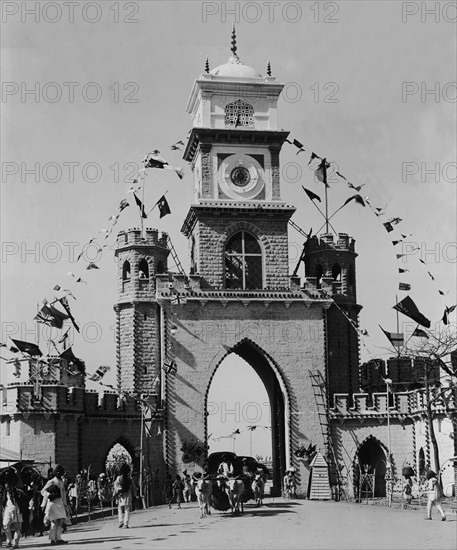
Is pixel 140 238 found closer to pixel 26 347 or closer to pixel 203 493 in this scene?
pixel 26 347

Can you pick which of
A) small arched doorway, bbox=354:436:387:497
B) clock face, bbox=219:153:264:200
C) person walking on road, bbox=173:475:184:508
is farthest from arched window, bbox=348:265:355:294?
person walking on road, bbox=173:475:184:508

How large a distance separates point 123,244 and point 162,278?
5077 millimetres

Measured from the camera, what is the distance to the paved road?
23.1m

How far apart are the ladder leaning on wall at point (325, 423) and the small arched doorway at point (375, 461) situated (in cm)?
161

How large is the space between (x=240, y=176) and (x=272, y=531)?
2828 centimetres

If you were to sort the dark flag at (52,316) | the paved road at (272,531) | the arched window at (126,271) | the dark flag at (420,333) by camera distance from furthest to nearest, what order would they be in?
the arched window at (126,271), the dark flag at (420,333), the dark flag at (52,316), the paved road at (272,531)

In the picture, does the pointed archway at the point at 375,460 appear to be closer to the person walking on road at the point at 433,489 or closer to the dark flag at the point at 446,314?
the dark flag at the point at 446,314

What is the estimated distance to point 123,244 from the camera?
5381 centimetres

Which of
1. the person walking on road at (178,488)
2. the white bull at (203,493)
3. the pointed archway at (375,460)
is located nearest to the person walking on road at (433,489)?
the white bull at (203,493)

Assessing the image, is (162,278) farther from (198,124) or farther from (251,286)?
(198,124)

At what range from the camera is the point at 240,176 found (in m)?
52.0

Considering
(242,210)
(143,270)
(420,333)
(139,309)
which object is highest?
(242,210)

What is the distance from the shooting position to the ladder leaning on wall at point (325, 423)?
159 feet

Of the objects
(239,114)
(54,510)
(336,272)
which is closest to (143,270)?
(239,114)
